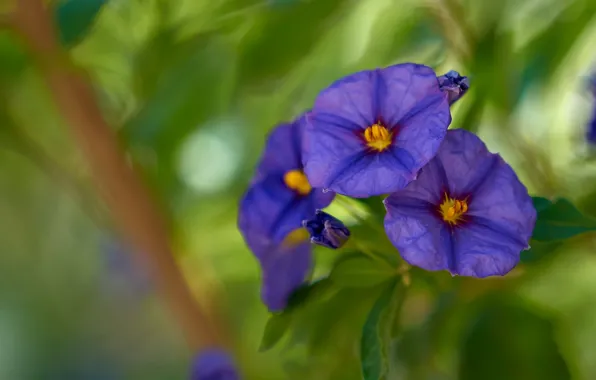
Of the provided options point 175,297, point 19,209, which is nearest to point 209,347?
point 175,297

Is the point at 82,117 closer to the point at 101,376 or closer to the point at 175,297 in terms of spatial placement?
the point at 175,297

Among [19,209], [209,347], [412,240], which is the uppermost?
[412,240]

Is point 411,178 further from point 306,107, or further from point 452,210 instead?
point 306,107

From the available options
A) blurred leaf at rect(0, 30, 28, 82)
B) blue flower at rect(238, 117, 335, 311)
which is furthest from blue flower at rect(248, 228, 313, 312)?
blurred leaf at rect(0, 30, 28, 82)

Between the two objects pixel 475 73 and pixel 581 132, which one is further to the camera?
pixel 581 132

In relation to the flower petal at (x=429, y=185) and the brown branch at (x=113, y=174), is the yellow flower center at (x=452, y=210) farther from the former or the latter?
the brown branch at (x=113, y=174)

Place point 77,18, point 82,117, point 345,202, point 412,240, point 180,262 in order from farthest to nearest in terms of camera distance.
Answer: point 180,262
point 82,117
point 77,18
point 345,202
point 412,240
